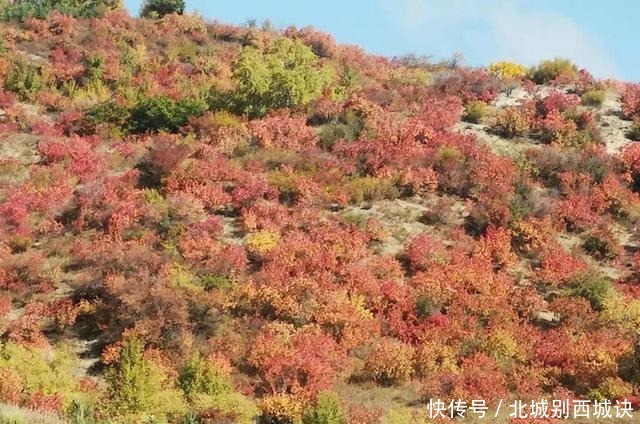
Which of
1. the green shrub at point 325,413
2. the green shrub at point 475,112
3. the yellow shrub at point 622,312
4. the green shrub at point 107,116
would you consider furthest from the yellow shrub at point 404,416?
the green shrub at point 107,116

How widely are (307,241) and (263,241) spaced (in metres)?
1.25

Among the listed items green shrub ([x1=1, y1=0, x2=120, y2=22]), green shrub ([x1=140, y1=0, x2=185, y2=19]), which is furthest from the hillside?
green shrub ([x1=140, y1=0, x2=185, y2=19])

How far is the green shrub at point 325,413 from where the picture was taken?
13.6 m

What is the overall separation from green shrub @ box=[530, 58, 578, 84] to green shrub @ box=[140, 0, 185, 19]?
72.5 ft

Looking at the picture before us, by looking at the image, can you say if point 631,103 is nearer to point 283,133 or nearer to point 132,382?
point 283,133

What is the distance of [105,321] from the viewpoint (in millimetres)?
17828

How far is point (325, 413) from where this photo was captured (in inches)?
536

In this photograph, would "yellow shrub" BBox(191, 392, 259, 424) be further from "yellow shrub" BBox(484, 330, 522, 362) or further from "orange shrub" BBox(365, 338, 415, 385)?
"yellow shrub" BBox(484, 330, 522, 362)

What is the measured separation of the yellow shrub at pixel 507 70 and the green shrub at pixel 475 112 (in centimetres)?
624

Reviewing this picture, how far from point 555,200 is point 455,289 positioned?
6570 mm

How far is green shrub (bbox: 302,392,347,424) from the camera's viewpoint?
1361 centimetres

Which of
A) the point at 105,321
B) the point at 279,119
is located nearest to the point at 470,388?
the point at 105,321

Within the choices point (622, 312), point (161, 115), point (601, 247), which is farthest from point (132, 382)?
point (161, 115)

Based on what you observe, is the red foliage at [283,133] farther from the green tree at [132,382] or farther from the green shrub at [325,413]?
the green shrub at [325,413]
